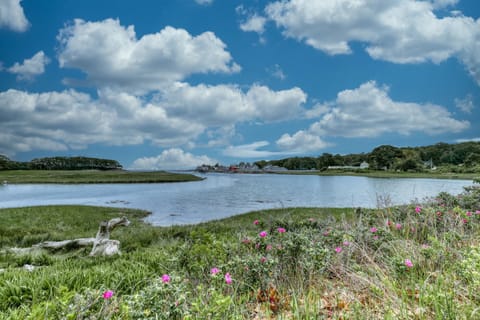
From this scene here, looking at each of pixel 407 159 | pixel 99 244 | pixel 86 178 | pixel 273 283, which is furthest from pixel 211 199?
pixel 407 159

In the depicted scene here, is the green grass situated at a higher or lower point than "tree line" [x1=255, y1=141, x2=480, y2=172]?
lower

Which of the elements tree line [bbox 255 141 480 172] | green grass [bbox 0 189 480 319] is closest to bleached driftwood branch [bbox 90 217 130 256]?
green grass [bbox 0 189 480 319]

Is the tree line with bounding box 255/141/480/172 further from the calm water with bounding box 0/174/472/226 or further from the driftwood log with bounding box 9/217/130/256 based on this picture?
the driftwood log with bounding box 9/217/130/256

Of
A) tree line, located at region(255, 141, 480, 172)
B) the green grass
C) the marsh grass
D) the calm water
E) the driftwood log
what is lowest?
the calm water

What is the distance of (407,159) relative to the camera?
280 ft

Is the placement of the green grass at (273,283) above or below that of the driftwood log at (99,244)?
above

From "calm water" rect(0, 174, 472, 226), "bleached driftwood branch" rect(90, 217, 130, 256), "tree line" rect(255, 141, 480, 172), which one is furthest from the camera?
"tree line" rect(255, 141, 480, 172)

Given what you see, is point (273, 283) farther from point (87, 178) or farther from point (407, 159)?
point (407, 159)

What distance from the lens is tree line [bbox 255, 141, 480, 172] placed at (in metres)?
67.3

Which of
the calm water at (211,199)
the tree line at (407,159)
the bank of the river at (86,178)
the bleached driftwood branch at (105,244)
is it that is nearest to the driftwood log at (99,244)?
the bleached driftwood branch at (105,244)

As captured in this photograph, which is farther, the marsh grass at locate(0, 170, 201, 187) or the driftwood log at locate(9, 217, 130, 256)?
the marsh grass at locate(0, 170, 201, 187)

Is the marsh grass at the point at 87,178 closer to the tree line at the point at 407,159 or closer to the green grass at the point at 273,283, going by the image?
the green grass at the point at 273,283

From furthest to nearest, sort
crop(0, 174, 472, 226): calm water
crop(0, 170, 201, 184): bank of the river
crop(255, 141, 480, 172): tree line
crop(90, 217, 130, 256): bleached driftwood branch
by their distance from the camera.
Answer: crop(255, 141, 480, 172): tree line → crop(0, 170, 201, 184): bank of the river → crop(0, 174, 472, 226): calm water → crop(90, 217, 130, 256): bleached driftwood branch

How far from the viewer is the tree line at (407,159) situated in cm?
6734
